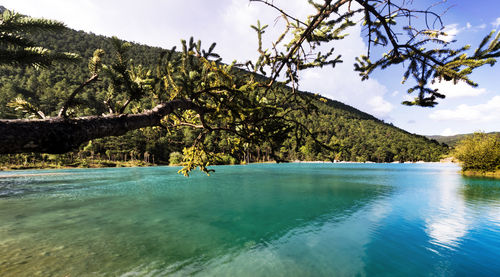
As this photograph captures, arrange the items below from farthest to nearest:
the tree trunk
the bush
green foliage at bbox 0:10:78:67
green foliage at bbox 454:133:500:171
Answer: the bush < green foliage at bbox 454:133:500:171 < green foliage at bbox 0:10:78:67 < the tree trunk

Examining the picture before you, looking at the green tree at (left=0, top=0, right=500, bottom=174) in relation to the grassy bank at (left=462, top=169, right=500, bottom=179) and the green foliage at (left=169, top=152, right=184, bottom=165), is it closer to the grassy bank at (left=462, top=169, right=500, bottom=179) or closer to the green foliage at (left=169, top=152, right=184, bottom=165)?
the grassy bank at (left=462, top=169, right=500, bottom=179)

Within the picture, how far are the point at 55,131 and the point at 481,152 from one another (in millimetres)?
68880

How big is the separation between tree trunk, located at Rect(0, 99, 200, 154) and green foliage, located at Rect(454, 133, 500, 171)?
66237 millimetres

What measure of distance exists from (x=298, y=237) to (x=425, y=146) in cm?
21548

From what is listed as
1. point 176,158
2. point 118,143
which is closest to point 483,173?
point 176,158

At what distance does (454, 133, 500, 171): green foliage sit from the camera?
147 ft

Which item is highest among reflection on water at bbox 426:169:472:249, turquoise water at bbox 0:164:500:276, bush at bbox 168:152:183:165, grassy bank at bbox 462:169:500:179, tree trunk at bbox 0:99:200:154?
tree trunk at bbox 0:99:200:154

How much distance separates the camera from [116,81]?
9.75ft

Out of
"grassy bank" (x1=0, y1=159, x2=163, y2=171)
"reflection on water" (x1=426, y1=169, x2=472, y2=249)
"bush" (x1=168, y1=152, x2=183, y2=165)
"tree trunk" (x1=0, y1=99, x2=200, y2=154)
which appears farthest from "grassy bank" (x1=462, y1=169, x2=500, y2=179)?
"grassy bank" (x1=0, y1=159, x2=163, y2=171)

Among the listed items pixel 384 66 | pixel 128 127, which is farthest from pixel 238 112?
pixel 384 66

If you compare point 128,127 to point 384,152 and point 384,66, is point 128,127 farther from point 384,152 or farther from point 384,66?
point 384,152

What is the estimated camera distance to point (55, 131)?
214cm

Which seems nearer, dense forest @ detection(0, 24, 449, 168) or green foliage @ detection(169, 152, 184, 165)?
dense forest @ detection(0, 24, 449, 168)

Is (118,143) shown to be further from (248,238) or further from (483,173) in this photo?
(483,173)
